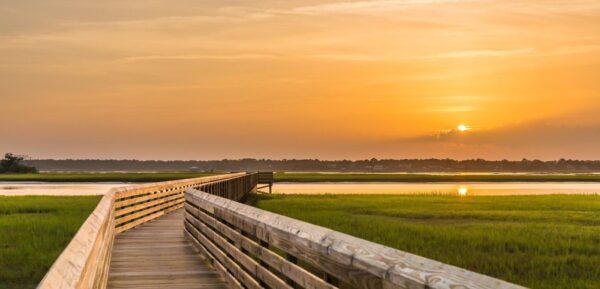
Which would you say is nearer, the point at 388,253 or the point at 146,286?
the point at 388,253

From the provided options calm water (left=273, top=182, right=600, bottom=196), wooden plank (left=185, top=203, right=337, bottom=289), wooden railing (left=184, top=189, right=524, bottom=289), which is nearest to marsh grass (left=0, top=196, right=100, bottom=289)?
wooden railing (left=184, top=189, right=524, bottom=289)

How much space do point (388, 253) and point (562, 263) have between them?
1410cm

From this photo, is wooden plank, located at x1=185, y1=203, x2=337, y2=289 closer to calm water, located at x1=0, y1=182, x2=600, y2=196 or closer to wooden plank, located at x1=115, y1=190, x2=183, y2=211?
wooden plank, located at x1=115, y1=190, x2=183, y2=211

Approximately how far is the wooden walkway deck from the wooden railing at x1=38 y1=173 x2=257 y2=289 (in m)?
0.39

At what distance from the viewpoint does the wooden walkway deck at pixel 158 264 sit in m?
11.3

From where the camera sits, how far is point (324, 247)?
5.68 m

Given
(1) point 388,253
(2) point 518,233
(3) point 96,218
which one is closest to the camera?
(1) point 388,253

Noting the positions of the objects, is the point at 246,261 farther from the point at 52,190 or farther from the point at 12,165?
the point at 12,165

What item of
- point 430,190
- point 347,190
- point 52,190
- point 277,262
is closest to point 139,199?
point 277,262

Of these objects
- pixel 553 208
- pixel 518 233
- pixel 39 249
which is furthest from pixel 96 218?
pixel 553 208

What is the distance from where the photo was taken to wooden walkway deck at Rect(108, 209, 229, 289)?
37.1 feet

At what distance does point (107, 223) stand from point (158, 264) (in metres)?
2.51

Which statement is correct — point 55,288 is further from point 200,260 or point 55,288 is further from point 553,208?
point 553,208

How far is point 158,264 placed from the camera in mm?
13266
